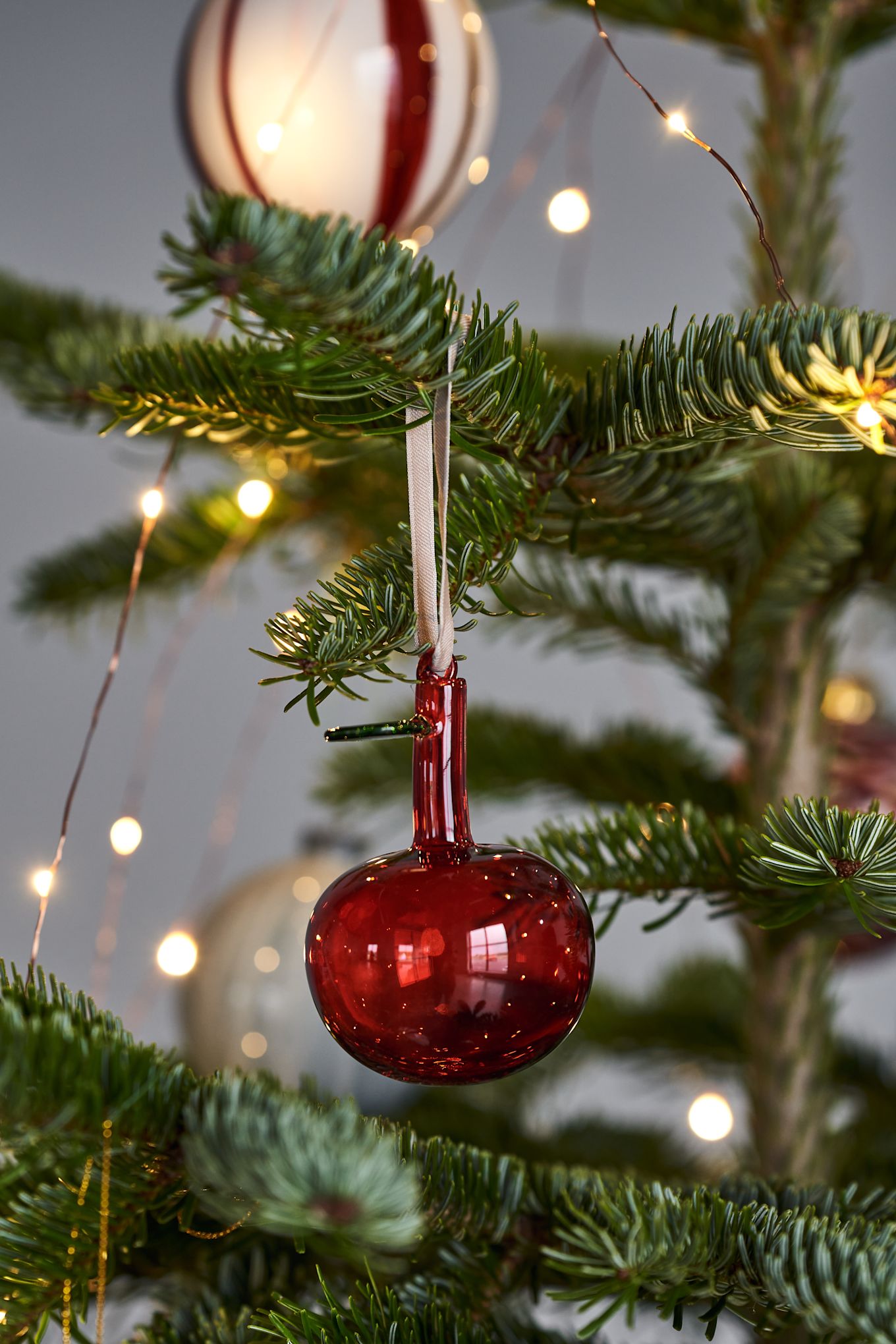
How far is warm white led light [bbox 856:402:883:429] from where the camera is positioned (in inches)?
8.1

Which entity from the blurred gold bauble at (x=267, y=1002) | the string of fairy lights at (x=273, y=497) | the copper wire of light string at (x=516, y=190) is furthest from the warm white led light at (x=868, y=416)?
the copper wire of light string at (x=516, y=190)

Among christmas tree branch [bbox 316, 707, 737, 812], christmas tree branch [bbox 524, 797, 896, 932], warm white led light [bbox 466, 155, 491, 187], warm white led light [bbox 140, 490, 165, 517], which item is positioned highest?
warm white led light [bbox 466, 155, 491, 187]

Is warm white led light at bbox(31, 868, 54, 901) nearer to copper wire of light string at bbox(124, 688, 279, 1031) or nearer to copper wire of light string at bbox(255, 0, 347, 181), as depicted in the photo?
copper wire of light string at bbox(255, 0, 347, 181)

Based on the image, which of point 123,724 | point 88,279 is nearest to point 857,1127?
point 123,724

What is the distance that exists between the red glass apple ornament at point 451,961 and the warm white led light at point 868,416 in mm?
107

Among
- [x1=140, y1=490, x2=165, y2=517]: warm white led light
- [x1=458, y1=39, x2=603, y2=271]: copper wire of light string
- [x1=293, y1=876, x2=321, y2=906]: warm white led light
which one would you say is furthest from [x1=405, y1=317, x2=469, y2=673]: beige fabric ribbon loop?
[x1=458, y1=39, x2=603, y2=271]: copper wire of light string

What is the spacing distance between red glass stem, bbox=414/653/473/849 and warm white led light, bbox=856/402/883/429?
0.32 feet

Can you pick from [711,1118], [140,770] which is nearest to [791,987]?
[711,1118]

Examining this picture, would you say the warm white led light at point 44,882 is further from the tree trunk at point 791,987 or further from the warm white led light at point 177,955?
the tree trunk at point 791,987

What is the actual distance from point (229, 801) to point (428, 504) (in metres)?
0.84

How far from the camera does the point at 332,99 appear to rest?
40cm

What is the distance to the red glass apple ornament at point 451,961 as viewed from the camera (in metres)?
0.22

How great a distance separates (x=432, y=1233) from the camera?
0.27 metres

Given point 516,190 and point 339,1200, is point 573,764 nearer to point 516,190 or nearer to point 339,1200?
point 339,1200
